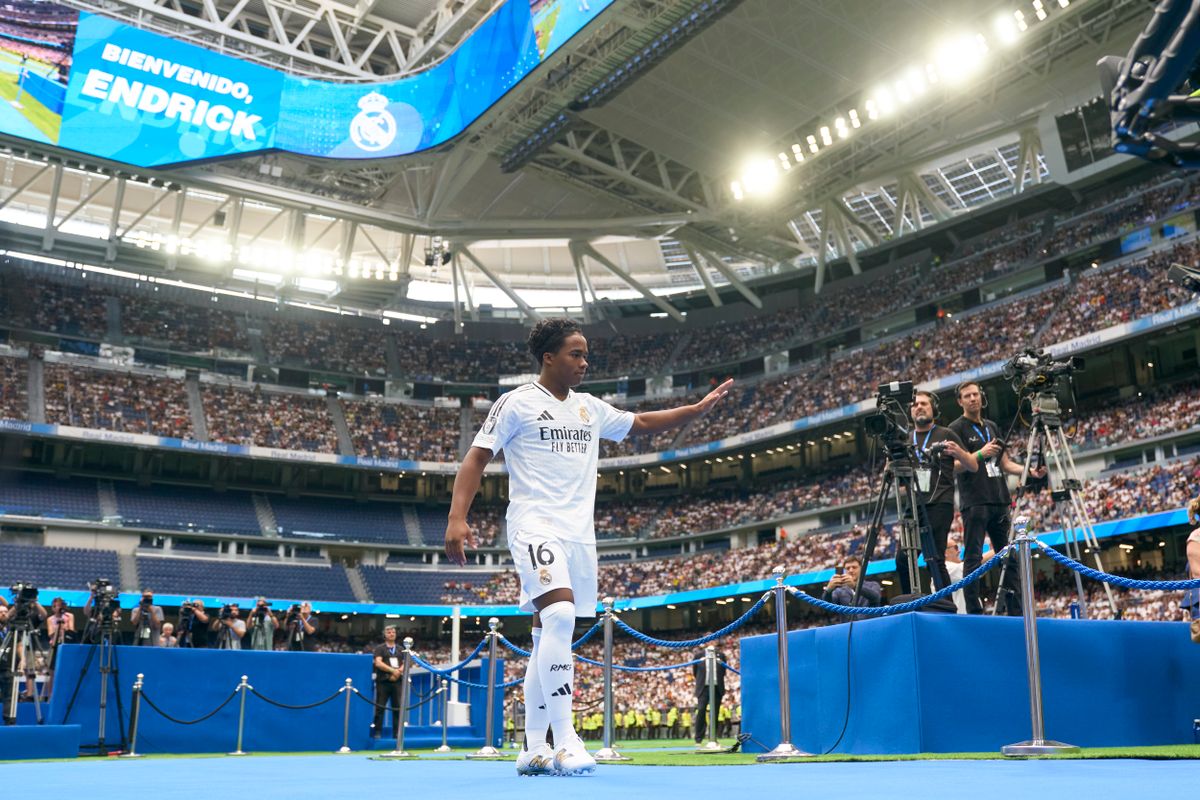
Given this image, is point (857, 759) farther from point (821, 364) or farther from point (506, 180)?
point (821, 364)

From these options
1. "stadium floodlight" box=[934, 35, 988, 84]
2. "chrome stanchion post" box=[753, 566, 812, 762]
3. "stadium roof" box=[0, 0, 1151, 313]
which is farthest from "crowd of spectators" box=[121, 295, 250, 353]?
"chrome stanchion post" box=[753, 566, 812, 762]

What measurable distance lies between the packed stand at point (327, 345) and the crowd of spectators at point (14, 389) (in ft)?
34.8

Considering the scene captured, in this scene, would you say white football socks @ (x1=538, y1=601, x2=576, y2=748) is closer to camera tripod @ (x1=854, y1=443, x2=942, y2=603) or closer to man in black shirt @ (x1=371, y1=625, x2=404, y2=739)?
camera tripod @ (x1=854, y1=443, x2=942, y2=603)

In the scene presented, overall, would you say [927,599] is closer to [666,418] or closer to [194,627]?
[666,418]

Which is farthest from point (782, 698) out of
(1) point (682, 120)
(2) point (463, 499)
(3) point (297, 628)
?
(1) point (682, 120)

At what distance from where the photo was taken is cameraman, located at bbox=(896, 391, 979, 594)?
7789mm

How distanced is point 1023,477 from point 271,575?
3758 cm

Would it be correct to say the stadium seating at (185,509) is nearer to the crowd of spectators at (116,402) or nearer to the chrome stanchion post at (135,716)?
the crowd of spectators at (116,402)

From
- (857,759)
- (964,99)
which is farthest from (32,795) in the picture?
(964,99)

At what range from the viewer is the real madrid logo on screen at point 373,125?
32.6 metres

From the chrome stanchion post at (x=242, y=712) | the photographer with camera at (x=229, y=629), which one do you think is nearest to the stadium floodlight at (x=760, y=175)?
the photographer with camera at (x=229, y=629)

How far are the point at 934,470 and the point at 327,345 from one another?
152 ft

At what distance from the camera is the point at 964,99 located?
3134 cm

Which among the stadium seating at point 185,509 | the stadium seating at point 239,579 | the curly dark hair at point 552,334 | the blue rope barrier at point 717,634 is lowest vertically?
the blue rope barrier at point 717,634
